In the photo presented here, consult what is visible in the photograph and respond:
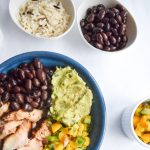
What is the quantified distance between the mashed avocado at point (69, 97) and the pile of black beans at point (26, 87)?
0.09 feet

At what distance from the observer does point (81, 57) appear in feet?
5.79

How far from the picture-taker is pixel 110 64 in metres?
1.78

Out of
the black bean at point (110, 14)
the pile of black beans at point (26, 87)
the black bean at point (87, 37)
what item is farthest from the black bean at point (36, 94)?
the black bean at point (110, 14)

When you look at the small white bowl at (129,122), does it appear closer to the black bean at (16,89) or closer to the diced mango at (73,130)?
the diced mango at (73,130)

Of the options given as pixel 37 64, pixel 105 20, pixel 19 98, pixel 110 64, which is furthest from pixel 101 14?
pixel 19 98

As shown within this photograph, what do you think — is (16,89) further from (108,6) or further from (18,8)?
(108,6)

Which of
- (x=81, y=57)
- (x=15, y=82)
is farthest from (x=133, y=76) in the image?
(x=15, y=82)

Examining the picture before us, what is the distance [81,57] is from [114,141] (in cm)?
28

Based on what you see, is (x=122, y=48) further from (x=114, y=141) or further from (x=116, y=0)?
(x=114, y=141)

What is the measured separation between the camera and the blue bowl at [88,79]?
167 centimetres

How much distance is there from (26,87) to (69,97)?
0.13 metres

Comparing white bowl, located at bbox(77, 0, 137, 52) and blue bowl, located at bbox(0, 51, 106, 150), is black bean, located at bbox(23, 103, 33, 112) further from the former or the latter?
white bowl, located at bbox(77, 0, 137, 52)

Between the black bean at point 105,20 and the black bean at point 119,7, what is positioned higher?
the black bean at point 119,7

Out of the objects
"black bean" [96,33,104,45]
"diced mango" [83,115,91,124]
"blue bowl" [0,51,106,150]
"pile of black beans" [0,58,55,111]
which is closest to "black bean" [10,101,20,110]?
"pile of black beans" [0,58,55,111]
